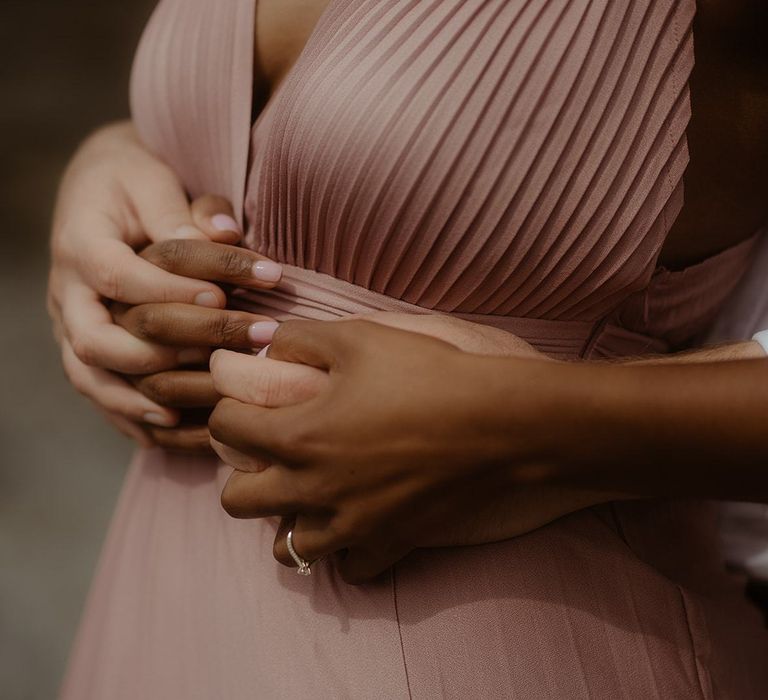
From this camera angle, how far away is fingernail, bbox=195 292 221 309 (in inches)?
21.7

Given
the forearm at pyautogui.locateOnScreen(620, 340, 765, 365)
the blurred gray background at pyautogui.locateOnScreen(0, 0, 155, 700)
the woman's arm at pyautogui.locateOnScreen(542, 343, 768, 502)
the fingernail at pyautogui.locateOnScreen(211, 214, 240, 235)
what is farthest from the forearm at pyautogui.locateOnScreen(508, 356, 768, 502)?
the blurred gray background at pyautogui.locateOnScreen(0, 0, 155, 700)

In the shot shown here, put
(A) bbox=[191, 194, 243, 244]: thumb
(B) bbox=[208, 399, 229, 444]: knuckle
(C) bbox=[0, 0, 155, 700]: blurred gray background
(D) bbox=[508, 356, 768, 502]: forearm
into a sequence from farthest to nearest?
(C) bbox=[0, 0, 155, 700]: blurred gray background < (A) bbox=[191, 194, 243, 244]: thumb < (B) bbox=[208, 399, 229, 444]: knuckle < (D) bbox=[508, 356, 768, 502]: forearm

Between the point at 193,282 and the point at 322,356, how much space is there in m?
0.16

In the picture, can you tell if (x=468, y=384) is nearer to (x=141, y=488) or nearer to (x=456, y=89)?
(x=456, y=89)

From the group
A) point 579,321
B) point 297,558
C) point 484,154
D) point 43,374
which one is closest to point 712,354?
point 579,321

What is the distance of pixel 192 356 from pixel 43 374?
125 cm

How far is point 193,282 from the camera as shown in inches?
21.7

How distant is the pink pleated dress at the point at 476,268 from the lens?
0.47m

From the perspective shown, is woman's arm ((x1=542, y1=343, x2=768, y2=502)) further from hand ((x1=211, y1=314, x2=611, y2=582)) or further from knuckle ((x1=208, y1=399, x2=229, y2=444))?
knuckle ((x1=208, y1=399, x2=229, y2=444))

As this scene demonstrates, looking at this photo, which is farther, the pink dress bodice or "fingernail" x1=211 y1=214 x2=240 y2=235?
"fingernail" x1=211 y1=214 x2=240 y2=235

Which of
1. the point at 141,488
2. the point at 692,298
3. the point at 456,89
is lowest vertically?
the point at 141,488

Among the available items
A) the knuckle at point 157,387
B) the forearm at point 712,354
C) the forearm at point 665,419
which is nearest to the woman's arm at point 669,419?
the forearm at point 665,419

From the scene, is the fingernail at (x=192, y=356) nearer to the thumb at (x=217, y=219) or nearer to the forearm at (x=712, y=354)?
the thumb at (x=217, y=219)

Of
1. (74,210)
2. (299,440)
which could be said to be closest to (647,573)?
(299,440)
